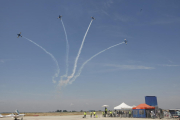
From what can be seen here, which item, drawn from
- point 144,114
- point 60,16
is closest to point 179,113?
point 144,114

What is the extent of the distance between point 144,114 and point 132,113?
3.71 metres

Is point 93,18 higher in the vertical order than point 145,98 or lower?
higher

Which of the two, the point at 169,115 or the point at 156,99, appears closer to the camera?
the point at 169,115

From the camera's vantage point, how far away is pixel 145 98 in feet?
134

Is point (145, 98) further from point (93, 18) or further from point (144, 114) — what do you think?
point (93, 18)

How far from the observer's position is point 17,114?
126 feet

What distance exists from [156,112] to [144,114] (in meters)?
2.59

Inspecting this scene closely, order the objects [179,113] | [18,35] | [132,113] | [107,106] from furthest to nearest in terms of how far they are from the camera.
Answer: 1. [18,35]
2. [107,106]
3. [132,113]
4. [179,113]

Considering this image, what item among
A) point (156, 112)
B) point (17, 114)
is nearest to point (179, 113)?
point (156, 112)

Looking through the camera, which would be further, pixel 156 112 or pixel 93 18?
pixel 93 18

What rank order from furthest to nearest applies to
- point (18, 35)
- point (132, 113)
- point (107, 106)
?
point (18, 35) < point (107, 106) < point (132, 113)

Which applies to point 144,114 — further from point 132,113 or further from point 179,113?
point 179,113

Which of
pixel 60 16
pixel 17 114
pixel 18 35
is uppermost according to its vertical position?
pixel 60 16

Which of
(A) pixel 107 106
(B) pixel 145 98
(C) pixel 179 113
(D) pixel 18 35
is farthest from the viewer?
(D) pixel 18 35
